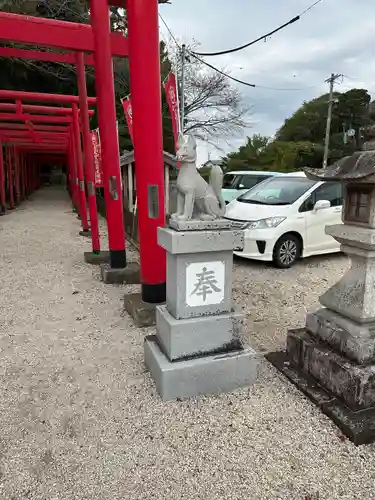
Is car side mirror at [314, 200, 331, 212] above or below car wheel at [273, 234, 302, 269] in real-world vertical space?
above

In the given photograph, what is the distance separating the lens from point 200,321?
2541 millimetres

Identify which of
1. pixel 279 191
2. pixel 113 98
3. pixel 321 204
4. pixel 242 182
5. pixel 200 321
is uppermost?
pixel 113 98

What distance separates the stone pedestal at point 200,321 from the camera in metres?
2.46

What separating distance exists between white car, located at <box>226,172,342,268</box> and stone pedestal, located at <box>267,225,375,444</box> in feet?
10.2

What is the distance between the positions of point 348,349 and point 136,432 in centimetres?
152

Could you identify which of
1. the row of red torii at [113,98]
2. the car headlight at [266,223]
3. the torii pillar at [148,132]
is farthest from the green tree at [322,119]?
the torii pillar at [148,132]

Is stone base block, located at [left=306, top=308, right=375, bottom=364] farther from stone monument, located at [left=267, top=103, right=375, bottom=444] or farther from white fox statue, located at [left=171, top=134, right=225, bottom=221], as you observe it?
white fox statue, located at [left=171, top=134, right=225, bottom=221]

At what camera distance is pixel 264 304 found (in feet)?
14.5

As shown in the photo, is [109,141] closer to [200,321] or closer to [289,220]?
[289,220]

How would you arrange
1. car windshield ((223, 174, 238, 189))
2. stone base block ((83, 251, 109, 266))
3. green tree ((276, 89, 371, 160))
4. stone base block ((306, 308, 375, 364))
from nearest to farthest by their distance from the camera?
stone base block ((306, 308, 375, 364)), stone base block ((83, 251, 109, 266)), car windshield ((223, 174, 238, 189)), green tree ((276, 89, 371, 160))

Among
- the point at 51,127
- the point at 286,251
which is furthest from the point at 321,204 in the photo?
the point at 51,127

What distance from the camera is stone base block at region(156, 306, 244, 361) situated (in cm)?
250

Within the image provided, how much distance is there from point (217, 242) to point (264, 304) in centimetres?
219

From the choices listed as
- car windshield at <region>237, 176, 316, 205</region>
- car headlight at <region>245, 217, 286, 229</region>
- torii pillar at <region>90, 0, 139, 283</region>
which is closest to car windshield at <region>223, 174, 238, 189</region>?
car windshield at <region>237, 176, 316, 205</region>
